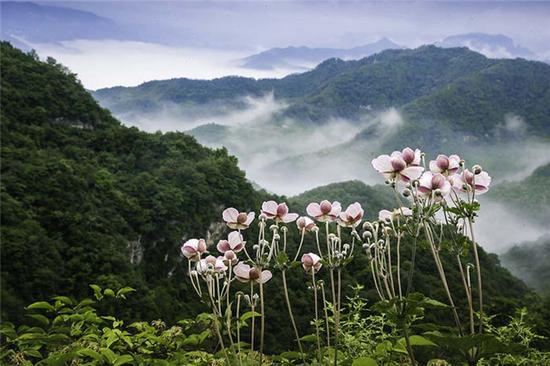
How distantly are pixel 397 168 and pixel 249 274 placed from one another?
937 mm

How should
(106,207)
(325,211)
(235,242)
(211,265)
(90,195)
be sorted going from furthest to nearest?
(106,207)
(90,195)
(325,211)
(235,242)
(211,265)

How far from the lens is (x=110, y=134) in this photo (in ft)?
174

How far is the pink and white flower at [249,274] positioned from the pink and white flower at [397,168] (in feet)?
2.65

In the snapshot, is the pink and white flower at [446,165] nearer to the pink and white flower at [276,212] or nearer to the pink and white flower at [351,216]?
the pink and white flower at [351,216]

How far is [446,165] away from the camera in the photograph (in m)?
2.75

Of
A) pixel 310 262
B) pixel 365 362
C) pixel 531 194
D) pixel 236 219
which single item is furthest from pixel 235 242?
pixel 531 194

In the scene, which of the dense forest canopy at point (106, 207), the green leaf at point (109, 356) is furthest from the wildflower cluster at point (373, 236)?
the dense forest canopy at point (106, 207)

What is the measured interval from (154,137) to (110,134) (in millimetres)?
4781

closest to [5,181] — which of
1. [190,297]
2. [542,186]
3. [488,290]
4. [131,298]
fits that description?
[131,298]

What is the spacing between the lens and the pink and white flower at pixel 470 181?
8.75 feet

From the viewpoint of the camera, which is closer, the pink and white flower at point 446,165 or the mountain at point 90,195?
the pink and white flower at point 446,165

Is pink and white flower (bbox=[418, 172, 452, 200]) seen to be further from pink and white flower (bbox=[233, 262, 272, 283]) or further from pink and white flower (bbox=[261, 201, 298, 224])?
pink and white flower (bbox=[233, 262, 272, 283])

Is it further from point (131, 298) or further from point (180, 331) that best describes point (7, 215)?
point (180, 331)

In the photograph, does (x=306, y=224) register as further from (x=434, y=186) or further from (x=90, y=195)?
(x=90, y=195)
